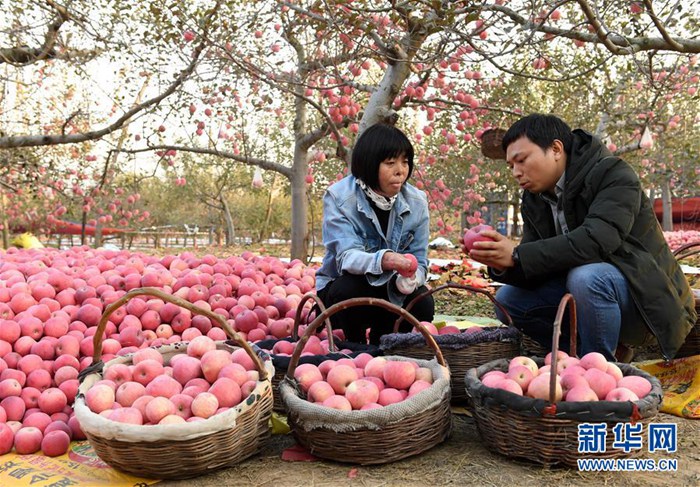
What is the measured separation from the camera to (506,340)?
8.61ft

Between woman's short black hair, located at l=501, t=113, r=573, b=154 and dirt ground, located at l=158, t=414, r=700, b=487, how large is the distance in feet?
4.26

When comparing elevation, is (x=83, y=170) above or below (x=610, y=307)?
above

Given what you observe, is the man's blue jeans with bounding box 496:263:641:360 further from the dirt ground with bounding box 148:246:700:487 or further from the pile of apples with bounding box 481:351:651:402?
the dirt ground with bounding box 148:246:700:487

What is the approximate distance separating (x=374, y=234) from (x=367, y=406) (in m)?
1.22

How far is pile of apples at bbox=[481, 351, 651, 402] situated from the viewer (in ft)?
6.37

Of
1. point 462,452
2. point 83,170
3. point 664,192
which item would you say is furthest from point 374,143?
point 664,192

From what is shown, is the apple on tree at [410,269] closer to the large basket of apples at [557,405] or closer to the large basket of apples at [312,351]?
the large basket of apples at [312,351]

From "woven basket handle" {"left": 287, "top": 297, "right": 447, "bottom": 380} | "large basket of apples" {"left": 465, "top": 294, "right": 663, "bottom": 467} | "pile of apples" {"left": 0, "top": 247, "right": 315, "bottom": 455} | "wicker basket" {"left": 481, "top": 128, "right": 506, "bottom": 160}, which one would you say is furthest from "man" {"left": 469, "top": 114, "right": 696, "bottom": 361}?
"wicker basket" {"left": 481, "top": 128, "right": 506, "bottom": 160}

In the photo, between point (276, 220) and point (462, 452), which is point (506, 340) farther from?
point (276, 220)

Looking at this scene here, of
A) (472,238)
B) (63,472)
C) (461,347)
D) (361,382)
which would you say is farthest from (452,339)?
(63,472)

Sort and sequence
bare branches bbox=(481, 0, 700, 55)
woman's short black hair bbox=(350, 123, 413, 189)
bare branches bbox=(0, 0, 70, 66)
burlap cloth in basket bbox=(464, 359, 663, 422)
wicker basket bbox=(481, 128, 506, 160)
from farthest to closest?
bare branches bbox=(0, 0, 70, 66)
wicker basket bbox=(481, 128, 506, 160)
bare branches bbox=(481, 0, 700, 55)
woman's short black hair bbox=(350, 123, 413, 189)
burlap cloth in basket bbox=(464, 359, 663, 422)

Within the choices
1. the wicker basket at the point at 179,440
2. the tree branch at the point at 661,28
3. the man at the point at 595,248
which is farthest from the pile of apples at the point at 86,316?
the tree branch at the point at 661,28

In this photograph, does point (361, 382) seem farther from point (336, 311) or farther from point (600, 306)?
point (600, 306)

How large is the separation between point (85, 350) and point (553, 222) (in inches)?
92.7
